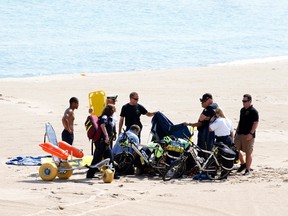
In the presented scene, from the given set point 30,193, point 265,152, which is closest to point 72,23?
point 265,152

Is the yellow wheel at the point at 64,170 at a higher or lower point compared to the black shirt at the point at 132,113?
lower

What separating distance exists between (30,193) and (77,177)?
6.26 ft

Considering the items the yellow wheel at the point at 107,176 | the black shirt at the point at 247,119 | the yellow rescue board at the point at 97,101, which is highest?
the yellow rescue board at the point at 97,101

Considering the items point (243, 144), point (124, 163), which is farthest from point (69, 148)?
point (243, 144)

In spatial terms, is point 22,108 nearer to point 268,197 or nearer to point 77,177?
point 77,177

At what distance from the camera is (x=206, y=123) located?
536 inches

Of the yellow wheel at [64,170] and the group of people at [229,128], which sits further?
the group of people at [229,128]

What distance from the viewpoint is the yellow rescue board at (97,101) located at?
48.6 feet

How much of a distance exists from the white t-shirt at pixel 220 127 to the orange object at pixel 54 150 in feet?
7.60

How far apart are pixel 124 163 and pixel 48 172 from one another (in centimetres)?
133

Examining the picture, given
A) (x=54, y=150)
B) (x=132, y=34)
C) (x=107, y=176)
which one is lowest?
(x=107, y=176)

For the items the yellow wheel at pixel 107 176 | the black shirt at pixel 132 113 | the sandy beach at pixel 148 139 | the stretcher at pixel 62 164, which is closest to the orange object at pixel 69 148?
the stretcher at pixel 62 164

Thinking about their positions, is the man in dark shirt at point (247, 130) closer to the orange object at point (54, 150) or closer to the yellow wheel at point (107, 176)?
the yellow wheel at point (107, 176)

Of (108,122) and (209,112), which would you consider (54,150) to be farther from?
(209,112)
